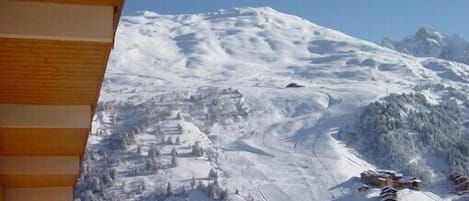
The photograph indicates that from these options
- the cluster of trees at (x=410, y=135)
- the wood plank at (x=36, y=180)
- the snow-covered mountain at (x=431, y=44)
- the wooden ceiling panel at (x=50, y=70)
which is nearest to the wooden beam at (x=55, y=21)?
the wooden ceiling panel at (x=50, y=70)

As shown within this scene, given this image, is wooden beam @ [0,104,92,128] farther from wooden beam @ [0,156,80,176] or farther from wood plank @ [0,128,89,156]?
wooden beam @ [0,156,80,176]

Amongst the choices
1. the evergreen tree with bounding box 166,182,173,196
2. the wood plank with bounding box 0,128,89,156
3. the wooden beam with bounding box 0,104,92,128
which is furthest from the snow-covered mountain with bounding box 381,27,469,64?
the wooden beam with bounding box 0,104,92,128

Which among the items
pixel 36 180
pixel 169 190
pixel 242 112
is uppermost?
pixel 36 180

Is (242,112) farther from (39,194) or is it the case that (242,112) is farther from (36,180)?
(36,180)

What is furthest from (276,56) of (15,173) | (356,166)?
(15,173)

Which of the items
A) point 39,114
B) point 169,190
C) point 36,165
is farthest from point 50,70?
point 169,190

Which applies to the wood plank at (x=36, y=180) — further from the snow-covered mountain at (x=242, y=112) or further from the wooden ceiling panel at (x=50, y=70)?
the snow-covered mountain at (x=242, y=112)

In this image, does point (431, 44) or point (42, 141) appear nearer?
point (42, 141)
